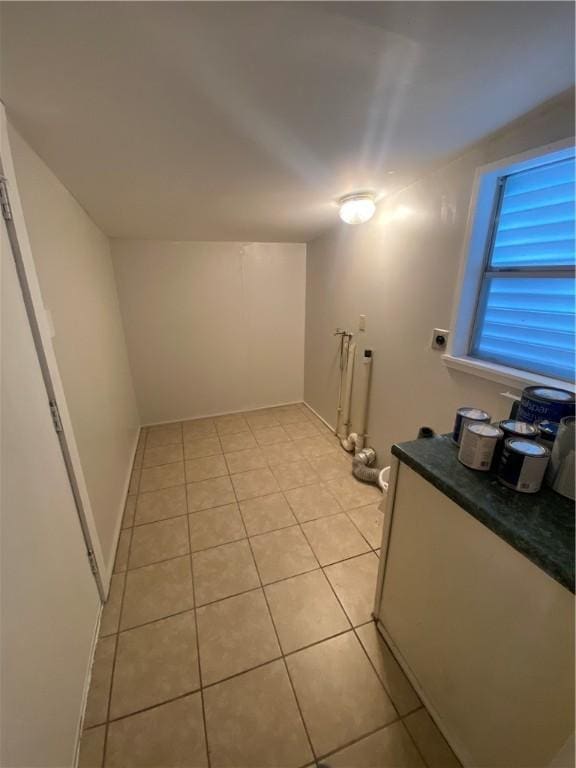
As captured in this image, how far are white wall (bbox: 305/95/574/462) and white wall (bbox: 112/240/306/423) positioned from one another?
0.79 metres

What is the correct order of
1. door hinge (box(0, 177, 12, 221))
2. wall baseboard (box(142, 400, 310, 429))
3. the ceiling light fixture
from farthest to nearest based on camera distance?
wall baseboard (box(142, 400, 310, 429)) → the ceiling light fixture → door hinge (box(0, 177, 12, 221))

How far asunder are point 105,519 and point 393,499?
1.53 metres

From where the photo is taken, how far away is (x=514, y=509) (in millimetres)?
798

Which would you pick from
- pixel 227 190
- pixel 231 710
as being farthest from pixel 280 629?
pixel 227 190

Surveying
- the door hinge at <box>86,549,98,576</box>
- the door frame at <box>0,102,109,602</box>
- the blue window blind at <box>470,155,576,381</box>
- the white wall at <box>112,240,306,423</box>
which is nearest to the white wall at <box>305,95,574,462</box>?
the blue window blind at <box>470,155,576,381</box>

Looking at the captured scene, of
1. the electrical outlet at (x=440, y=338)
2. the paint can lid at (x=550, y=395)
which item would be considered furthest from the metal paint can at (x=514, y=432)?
the electrical outlet at (x=440, y=338)

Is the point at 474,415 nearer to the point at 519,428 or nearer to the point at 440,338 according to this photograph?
the point at 519,428

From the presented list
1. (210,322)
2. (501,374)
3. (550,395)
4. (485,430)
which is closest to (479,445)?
(485,430)

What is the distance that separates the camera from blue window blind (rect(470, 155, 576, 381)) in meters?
1.13

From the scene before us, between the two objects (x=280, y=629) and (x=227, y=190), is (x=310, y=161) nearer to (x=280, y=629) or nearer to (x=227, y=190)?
(x=227, y=190)

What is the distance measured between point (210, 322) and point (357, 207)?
6.24 ft

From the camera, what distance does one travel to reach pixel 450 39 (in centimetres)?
70

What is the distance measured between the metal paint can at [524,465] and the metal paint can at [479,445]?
0.15 feet

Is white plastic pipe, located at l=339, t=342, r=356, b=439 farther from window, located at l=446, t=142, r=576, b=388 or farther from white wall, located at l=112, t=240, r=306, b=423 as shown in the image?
white wall, located at l=112, t=240, r=306, b=423
